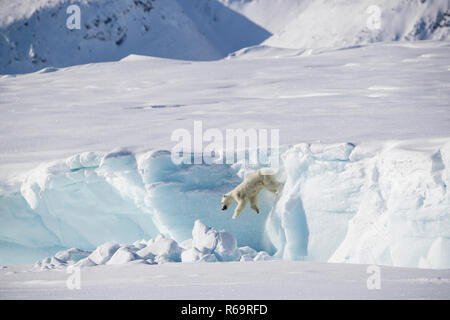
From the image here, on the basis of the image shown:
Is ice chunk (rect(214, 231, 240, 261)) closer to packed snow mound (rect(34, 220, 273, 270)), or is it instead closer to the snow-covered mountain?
packed snow mound (rect(34, 220, 273, 270))

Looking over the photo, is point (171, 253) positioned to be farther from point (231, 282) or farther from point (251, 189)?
point (231, 282)

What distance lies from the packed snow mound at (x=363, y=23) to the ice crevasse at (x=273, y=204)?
15098mm

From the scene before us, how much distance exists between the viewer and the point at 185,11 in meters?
25.8

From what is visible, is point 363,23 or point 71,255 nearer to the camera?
point 71,255

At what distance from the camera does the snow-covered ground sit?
14.0ft

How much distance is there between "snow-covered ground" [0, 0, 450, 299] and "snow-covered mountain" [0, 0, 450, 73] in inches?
354

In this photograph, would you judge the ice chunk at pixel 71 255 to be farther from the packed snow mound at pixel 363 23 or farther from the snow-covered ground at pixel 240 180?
the packed snow mound at pixel 363 23

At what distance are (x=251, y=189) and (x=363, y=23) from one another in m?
16.8

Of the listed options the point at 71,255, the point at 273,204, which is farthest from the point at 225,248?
the point at 71,255

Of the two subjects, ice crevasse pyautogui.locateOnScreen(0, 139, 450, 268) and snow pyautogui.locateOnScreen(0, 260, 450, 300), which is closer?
snow pyautogui.locateOnScreen(0, 260, 450, 300)

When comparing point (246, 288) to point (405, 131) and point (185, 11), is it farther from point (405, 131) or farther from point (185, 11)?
point (185, 11)

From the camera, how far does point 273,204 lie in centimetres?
574

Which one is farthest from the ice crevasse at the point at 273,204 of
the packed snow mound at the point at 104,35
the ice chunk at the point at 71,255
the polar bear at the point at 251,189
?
the packed snow mound at the point at 104,35

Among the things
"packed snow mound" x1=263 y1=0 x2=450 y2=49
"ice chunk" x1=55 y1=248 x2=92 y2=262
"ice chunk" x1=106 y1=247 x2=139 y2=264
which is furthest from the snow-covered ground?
"packed snow mound" x1=263 y1=0 x2=450 y2=49
